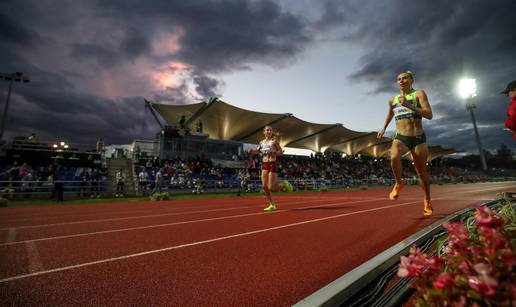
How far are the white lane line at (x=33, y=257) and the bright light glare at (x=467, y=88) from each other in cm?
5437

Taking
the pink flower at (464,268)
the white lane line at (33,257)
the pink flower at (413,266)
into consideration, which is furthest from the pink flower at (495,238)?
the white lane line at (33,257)

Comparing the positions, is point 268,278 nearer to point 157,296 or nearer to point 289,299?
point 289,299

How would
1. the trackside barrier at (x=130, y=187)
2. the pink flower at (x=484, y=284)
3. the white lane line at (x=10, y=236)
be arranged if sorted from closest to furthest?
the pink flower at (x=484, y=284)
the white lane line at (x=10, y=236)
the trackside barrier at (x=130, y=187)

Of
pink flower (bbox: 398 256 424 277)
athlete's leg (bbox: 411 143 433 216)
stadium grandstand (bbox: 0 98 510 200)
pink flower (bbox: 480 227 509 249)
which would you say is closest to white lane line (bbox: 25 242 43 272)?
pink flower (bbox: 398 256 424 277)

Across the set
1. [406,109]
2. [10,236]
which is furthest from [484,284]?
[10,236]

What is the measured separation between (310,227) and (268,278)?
2.40m

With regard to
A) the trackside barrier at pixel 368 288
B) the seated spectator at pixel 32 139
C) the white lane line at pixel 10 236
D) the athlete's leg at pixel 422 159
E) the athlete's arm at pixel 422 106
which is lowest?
the white lane line at pixel 10 236

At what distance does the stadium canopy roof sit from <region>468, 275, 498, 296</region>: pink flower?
99.2ft

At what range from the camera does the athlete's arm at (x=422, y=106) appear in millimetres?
4582

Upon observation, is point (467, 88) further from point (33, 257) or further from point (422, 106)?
point (33, 257)

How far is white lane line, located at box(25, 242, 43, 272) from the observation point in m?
2.56

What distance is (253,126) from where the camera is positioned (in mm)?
38906

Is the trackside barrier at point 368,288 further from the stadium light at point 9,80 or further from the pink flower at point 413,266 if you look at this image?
the stadium light at point 9,80

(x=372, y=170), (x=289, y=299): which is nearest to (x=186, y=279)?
(x=289, y=299)
